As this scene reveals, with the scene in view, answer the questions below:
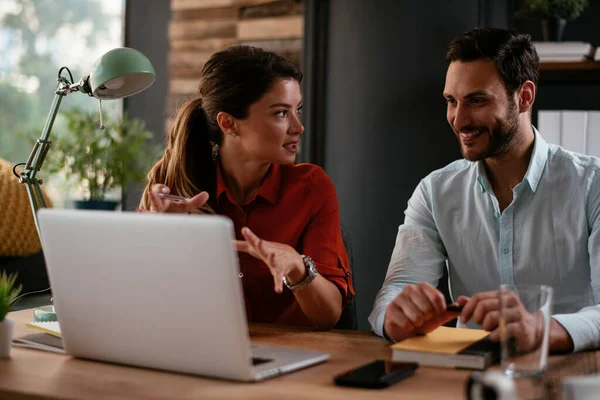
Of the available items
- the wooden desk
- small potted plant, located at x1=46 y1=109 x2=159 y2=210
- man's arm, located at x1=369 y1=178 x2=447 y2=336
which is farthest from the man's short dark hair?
Answer: small potted plant, located at x1=46 y1=109 x2=159 y2=210

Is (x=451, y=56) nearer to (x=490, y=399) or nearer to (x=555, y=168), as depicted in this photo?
(x=555, y=168)

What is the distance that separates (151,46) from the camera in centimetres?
387

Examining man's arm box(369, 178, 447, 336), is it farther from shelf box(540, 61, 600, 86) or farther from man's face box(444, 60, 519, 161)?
shelf box(540, 61, 600, 86)

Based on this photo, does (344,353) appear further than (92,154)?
No

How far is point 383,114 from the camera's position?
3.21 m

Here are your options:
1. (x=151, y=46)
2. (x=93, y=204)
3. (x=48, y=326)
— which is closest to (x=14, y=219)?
(x=93, y=204)

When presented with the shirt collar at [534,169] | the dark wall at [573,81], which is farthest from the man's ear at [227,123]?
the dark wall at [573,81]

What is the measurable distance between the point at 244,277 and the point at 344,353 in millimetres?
633

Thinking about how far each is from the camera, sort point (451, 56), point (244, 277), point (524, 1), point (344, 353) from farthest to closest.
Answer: point (524, 1)
point (451, 56)
point (244, 277)
point (344, 353)

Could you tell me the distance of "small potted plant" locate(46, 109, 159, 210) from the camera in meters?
3.49

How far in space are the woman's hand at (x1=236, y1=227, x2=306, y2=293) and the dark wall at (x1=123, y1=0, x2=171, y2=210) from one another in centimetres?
226

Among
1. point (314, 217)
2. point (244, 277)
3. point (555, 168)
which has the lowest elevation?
point (244, 277)

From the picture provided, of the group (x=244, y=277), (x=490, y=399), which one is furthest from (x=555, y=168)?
(x=490, y=399)

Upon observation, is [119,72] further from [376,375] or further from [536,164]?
[536,164]
